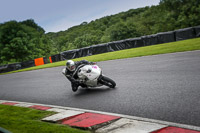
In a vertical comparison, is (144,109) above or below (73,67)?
below

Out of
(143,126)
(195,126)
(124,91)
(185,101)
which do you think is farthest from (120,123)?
(124,91)

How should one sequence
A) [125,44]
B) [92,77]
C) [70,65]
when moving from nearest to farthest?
[92,77]
[70,65]
[125,44]

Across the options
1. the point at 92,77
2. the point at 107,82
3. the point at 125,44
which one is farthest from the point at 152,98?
the point at 125,44

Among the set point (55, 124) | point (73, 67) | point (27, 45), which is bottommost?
point (55, 124)

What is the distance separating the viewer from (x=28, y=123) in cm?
505

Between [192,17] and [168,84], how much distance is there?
46689mm

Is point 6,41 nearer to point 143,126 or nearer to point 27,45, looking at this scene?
point 27,45

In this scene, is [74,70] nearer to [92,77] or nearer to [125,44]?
[92,77]

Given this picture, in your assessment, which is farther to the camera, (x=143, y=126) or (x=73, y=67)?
(x=73, y=67)

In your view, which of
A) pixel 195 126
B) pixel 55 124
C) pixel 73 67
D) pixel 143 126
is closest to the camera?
pixel 195 126

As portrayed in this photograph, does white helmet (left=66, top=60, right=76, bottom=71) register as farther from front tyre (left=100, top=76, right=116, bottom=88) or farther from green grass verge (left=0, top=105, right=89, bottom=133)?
green grass verge (left=0, top=105, right=89, bottom=133)

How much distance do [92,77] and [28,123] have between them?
308 cm

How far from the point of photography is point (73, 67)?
8250 millimetres

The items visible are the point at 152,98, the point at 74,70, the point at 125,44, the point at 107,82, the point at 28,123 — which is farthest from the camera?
the point at 125,44
